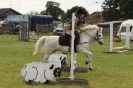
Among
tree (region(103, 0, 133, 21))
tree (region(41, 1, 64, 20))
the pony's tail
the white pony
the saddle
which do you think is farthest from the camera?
tree (region(41, 1, 64, 20))

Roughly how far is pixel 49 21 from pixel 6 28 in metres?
7.06

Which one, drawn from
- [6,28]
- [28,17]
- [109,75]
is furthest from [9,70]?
[6,28]

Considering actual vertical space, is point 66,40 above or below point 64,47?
above

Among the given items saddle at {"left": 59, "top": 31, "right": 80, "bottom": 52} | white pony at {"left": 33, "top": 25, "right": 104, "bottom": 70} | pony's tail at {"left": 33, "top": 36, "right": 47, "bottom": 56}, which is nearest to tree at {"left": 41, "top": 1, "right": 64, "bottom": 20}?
white pony at {"left": 33, "top": 25, "right": 104, "bottom": 70}

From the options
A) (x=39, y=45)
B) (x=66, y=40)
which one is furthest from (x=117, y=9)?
(x=66, y=40)

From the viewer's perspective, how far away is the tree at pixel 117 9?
87.1 metres

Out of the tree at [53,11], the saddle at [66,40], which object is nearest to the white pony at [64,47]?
the saddle at [66,40]

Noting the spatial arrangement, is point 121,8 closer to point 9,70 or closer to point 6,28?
point 6,28

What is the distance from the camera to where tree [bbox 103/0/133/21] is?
8712 cm

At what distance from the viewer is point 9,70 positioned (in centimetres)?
1722

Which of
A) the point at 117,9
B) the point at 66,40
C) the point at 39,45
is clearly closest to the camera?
the point at 66,40

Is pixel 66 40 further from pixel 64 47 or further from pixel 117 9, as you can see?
pixel 117 9

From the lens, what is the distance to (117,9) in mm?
90312

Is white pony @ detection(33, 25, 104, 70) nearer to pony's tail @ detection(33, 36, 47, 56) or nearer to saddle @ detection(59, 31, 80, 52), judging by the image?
pony's tail @ detection(33, 36, 47, 56)
